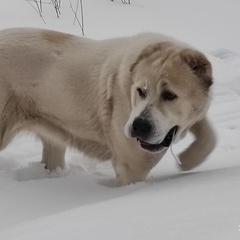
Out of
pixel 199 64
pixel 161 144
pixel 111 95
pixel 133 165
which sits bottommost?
pixel 133 165

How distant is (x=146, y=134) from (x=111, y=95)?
1.83 feet

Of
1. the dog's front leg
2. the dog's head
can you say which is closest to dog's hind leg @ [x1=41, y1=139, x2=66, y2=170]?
the dog's front leg

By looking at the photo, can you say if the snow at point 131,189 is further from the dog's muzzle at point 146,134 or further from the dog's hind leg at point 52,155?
the dog's muzzle at point 146,134

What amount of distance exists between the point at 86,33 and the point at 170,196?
19.1 feet

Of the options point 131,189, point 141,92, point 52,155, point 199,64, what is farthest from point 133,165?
point 52,155

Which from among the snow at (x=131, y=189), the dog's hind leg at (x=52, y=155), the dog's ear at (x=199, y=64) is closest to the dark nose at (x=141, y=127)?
the snow at (x=131, y=189)

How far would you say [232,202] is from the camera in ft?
7.11

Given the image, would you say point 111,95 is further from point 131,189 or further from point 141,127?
point 131,189

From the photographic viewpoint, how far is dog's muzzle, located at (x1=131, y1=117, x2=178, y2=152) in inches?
122

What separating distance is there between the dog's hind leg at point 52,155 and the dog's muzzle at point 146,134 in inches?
45.4

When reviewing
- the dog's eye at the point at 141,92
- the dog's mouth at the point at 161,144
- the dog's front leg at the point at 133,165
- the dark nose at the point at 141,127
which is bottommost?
the dog's front leg at the point at 133,165

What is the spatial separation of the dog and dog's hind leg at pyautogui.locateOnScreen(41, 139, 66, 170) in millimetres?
151

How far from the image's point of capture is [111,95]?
11.7 feet

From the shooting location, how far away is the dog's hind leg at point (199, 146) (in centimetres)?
366
